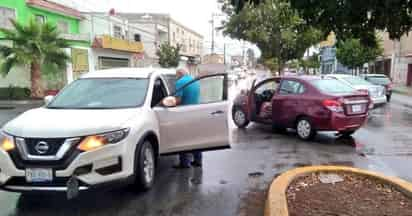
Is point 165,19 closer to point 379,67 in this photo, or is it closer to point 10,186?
point 379,67

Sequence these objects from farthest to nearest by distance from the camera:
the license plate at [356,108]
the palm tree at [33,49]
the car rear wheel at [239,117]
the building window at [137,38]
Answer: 1. the building window at [137,38]
2. the palm tree at [33,49]
3. the car rear wheel at [239,117]
4. the license plate at [356,108]

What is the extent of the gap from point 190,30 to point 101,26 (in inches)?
1244

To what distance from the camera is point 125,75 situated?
5824 mm

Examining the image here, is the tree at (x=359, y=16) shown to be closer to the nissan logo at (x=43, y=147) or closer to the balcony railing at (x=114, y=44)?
the nissan logo at (x=43, y=147)

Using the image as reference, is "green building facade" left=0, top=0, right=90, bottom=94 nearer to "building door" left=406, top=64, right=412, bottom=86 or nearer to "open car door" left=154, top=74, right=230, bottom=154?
"open car door" left=154, top=74, right=230, bottom=154

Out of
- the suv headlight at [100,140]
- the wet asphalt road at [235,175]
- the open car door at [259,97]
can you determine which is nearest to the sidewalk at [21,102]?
the open car door at [259,97]

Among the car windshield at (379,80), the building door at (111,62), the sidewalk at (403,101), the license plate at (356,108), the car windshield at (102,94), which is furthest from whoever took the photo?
the building door at (111,62)

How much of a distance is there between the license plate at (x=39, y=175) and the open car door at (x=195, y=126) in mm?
1805

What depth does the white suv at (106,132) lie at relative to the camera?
13.1 ft

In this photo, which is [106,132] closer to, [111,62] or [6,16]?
[6,16]

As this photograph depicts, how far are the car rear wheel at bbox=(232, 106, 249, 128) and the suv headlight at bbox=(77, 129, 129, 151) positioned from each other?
240 inches

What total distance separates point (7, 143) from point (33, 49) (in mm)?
16298

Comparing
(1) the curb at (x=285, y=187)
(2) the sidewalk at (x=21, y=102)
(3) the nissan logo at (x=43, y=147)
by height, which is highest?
(3) the nissan logo at (x=43, y=147)

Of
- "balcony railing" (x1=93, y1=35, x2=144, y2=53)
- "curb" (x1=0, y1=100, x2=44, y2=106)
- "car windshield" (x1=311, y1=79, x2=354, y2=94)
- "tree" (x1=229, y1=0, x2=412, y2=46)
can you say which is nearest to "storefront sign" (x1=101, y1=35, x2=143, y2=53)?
"balcony railing" (x1=93, y1=35, x2=144, y2=53)
